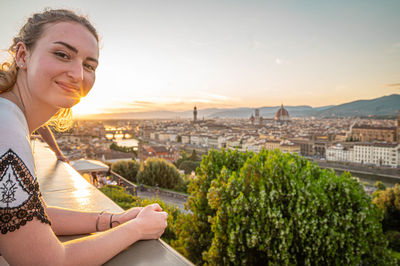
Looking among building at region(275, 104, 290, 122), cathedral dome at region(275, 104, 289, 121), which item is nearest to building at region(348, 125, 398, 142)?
building at region(275, 104, 290, 122)

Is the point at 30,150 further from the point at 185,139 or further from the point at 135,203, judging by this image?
the point at 185,139

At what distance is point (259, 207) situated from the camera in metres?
2.22

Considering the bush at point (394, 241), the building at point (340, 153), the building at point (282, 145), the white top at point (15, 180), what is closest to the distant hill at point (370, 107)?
the building at point (340, 153)

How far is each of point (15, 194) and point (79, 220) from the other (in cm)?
31

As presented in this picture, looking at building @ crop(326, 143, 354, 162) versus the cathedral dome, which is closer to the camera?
building @ crop(326, 143, 354, 162)

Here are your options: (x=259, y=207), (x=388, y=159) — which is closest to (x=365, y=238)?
(x=259, y=207)

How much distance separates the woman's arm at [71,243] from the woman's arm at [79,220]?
0.09 m

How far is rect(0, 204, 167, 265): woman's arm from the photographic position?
417 mm

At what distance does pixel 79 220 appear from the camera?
68cm

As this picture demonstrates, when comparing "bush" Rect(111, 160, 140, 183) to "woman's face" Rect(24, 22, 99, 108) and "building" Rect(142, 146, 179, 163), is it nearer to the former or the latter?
"woman's face" Rect(24, 22, 99, 108)

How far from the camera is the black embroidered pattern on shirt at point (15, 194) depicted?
401mm

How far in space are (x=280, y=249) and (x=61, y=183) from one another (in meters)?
1.81

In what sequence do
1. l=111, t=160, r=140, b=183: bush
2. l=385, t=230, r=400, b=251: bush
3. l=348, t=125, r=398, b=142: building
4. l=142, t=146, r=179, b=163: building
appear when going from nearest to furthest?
l=385, t=230, r=400, b=251: bush
l=111, t=160, r=140, b=183: bush
l=142, t=146, r=179, b=163: building
l=348, t=125, r=398, b=142: building

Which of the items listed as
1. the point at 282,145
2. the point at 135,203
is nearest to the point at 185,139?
the point at 282,145
